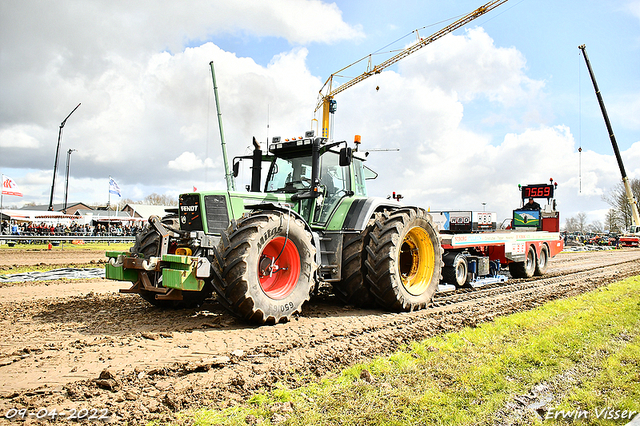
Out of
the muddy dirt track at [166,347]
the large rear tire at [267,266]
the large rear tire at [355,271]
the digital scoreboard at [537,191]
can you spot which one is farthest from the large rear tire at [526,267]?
Result: the large rear tire at [267,266]

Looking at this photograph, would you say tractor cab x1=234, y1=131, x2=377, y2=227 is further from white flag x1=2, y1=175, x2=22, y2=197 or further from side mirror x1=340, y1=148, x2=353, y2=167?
white flag x1=2, y1=175, x2=22, y2=197

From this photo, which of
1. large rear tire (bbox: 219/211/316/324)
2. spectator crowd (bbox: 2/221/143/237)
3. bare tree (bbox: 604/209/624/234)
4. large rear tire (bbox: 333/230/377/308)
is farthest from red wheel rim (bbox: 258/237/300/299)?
bare tree (bbox: 604/209/624/234)

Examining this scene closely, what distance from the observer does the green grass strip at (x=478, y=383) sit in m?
3.18

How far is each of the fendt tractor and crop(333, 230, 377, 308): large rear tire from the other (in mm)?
17

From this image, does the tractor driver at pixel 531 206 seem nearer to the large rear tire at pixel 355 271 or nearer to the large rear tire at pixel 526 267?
the large rear tire at pixel 526 267

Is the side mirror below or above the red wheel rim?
above

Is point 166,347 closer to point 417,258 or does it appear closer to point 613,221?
point 417,258

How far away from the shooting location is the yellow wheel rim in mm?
7953

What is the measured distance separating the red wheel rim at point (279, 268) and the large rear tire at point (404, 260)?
1.38m

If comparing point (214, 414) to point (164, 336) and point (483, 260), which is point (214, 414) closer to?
point (164, 336)

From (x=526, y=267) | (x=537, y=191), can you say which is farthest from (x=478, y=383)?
(x=537, y=191)

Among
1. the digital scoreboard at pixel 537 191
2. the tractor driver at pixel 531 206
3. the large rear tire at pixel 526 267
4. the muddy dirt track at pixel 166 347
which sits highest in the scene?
the digital scoreboard at pixel 537 191

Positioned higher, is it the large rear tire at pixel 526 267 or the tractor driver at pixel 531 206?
the tractor driver at pixel 531 206

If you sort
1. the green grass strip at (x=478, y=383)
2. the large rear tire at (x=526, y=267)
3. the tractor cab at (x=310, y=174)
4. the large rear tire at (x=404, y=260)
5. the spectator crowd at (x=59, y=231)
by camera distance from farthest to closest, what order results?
the spectator crowd at (x=59, y=231) < the large rear tire at (x=526, y=267) < the tractor cab at (x=310, y=174) < the large rear tire at (x=404, y=260) < the green grass strip at (x=478, y=383)
